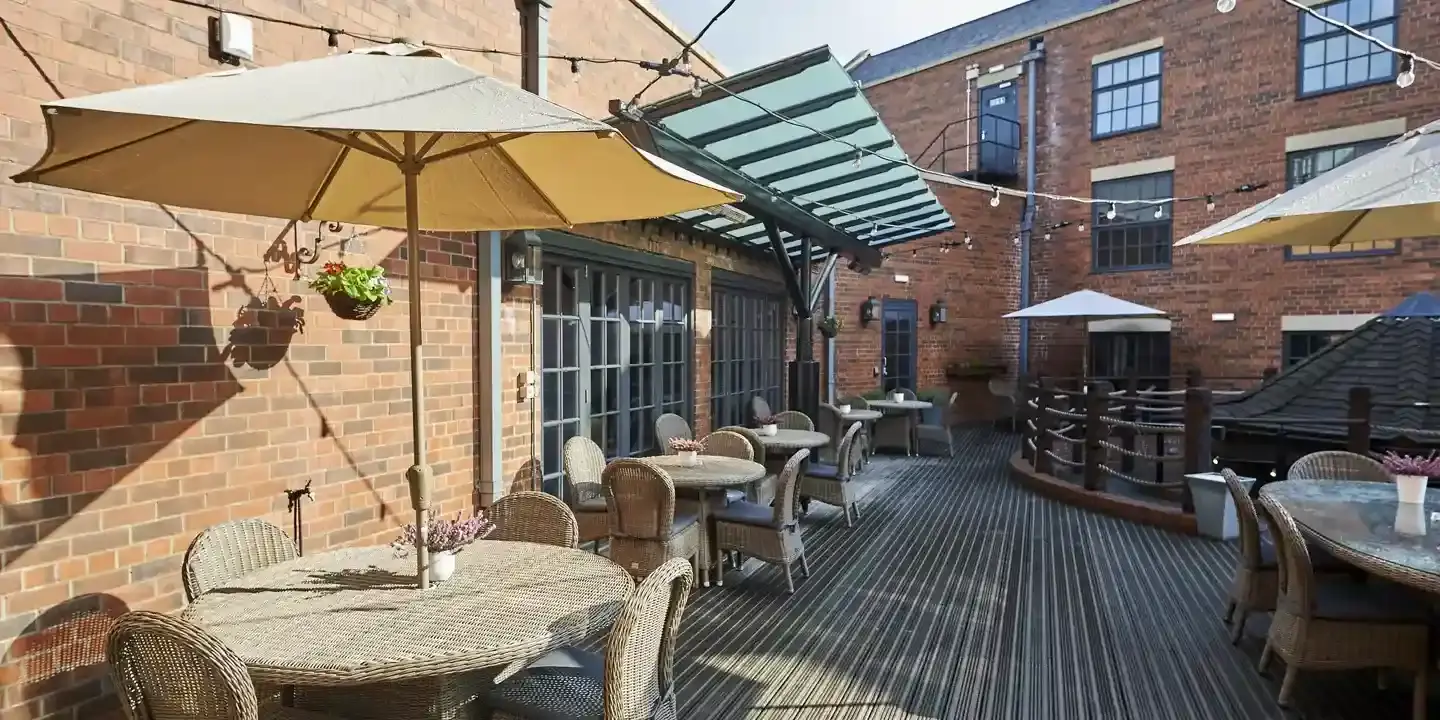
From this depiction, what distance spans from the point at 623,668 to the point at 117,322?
2.29m

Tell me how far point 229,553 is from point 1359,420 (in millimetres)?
6910

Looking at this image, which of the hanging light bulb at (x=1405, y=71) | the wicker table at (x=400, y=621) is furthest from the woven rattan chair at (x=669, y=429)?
the hanging light bulb at (x=1405, y=71)

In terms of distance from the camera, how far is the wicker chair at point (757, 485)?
5.21 m

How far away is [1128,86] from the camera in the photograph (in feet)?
37.7

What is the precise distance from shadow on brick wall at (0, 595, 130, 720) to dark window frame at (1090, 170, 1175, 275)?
1204 centimetres

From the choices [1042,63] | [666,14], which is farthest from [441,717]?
[1042,63]

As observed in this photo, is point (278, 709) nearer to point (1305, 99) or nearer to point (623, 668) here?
point (623, 668)

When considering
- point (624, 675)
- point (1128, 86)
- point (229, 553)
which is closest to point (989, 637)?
point (624, 675)

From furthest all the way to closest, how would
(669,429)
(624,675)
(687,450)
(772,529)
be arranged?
1. (669,429)
2. (687,450)
3. (772,529)
4. (624,675)

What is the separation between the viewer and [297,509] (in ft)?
10.7

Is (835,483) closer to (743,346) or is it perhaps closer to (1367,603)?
(743,346)

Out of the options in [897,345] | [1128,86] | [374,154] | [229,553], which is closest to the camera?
[374,154]

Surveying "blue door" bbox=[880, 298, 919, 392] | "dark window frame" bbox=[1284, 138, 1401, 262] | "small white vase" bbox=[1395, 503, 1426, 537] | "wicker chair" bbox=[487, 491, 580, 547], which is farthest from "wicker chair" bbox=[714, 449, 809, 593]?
"dark window frame" bbox=[1284, 138, 1401, 262]

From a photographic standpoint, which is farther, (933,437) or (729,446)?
(933,437)
